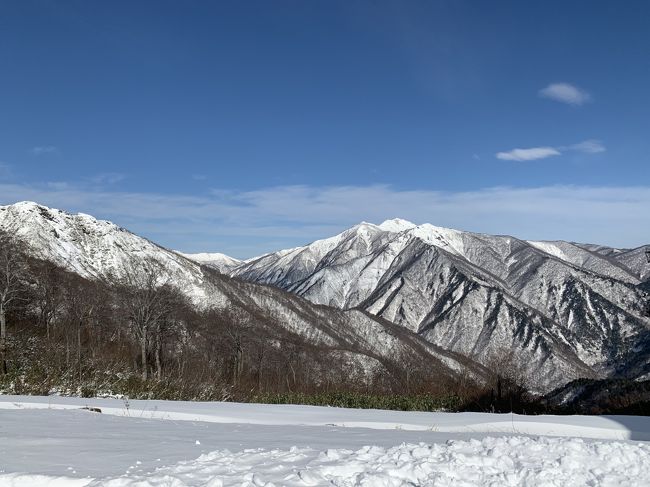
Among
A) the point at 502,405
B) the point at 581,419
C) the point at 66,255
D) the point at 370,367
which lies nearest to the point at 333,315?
the point at 370,367

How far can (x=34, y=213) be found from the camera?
131m

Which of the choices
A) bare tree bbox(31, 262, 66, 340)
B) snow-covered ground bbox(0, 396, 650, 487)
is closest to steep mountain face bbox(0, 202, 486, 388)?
bare tree bbox(31, 262, 66, 340)

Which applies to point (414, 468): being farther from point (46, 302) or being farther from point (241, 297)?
point (241, 297)

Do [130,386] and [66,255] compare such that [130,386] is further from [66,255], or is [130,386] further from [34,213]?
[34,213]

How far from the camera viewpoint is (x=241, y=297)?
161375 millimetres

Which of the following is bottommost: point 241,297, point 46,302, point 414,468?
point 414,468

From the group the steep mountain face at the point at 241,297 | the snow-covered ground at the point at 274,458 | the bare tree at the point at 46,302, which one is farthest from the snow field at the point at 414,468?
the steep mountain face at the point at 241,297

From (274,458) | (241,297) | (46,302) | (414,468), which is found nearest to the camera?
(414,468)

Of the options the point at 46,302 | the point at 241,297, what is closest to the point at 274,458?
the point at 46,302

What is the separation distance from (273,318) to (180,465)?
15347 cm

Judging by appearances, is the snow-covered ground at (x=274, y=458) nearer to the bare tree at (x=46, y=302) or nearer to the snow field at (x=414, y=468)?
the snow field at (x=414, y=468)

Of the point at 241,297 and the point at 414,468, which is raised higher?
the point at 241,297

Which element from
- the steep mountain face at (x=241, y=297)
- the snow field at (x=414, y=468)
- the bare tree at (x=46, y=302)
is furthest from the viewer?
the steep mountain face at (x=241, y=297)

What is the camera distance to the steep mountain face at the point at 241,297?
124 metres
